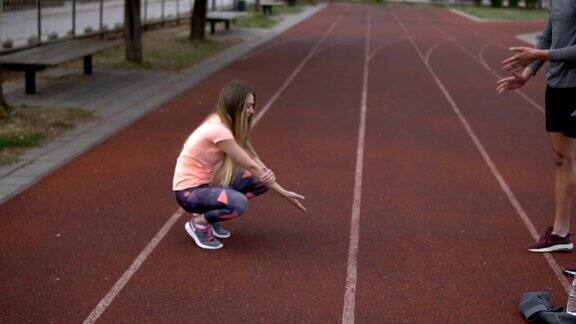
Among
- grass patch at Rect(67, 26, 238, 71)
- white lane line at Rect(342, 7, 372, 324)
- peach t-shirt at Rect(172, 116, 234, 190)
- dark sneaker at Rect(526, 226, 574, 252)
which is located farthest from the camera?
grass patch at Rect(67, 26, 238, 71)

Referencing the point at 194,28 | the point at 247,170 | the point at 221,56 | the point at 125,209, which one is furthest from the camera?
the point at 194,28

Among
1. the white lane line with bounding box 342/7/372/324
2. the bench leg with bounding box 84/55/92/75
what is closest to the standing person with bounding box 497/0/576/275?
the white lane line with bounding box 342/7/372/324

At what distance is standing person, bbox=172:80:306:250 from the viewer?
5.73 meters

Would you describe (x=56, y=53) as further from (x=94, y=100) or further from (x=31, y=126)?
(x=31, y=126)

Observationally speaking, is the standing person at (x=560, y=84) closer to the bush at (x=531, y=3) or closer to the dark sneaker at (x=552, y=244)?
the dark sneaker at (x=552, y=244)

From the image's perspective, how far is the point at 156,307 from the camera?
16.0 feet

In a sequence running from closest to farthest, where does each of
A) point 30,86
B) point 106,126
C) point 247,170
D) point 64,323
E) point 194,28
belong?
point 64,323
point 247,170
point 106,126
point 30,86
point 194,28

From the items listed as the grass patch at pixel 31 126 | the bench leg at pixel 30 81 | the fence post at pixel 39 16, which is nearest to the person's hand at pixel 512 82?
the grass patch at pixel 31 126

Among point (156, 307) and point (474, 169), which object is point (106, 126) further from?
point (156, 307)

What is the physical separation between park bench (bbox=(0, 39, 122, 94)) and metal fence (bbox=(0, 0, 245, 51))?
0.98 meters

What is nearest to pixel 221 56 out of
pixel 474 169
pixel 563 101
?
pixel 474 169

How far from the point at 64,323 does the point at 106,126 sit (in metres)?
6.08

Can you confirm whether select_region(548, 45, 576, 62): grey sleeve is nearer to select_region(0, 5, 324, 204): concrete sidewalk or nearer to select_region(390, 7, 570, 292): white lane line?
select_region(390, 7, 570, 292): white lane line

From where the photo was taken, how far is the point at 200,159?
19.5ft
